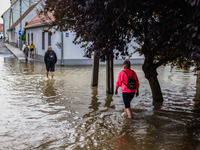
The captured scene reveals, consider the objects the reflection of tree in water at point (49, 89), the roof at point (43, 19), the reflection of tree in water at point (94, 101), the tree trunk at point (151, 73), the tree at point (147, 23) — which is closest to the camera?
the tree at point (147, 23)

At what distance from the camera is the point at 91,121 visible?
24.9 feet

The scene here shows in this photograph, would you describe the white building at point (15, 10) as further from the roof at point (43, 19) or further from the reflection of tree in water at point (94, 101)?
the reflection of tree in water at point (94, 101)

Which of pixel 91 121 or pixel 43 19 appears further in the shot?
pixel 43 19

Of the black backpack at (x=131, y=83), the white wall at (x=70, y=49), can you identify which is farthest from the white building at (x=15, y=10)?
the black backpack at (x=131, y=83)

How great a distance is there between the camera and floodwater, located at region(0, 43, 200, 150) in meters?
5.93

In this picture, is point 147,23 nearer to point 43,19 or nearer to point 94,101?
point 94,101

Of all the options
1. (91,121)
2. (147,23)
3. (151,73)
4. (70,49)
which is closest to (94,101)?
(151,73)

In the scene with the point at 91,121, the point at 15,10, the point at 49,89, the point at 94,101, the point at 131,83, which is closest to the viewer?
the point at 91,121

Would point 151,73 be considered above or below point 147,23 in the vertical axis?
below

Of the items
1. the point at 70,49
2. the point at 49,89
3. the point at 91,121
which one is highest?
the point at 70,49

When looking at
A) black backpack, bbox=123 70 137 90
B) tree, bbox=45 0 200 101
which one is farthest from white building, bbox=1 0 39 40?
black backpack, bbox=123 70 137 90

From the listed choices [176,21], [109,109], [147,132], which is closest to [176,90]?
[109,109]

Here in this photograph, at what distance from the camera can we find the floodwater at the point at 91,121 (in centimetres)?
593

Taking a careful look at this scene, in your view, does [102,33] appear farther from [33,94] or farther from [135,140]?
[33,94]
